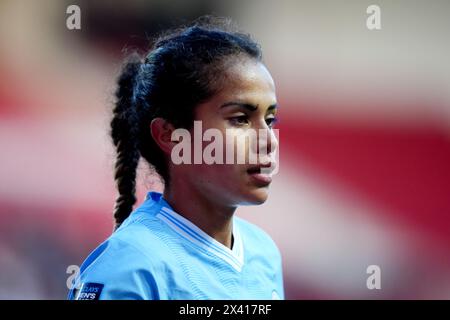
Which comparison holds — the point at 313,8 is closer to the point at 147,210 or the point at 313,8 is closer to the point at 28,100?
the point at 28,100

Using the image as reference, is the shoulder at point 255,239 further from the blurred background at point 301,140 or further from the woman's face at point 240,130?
the blurred background at point 301,140

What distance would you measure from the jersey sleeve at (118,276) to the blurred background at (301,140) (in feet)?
2.95

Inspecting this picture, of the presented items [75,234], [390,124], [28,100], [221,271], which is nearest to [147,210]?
[221,271]

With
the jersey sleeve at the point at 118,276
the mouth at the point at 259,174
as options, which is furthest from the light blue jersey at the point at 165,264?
the mouth at the point at 259,174

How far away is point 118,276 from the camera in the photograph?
2.58 ft

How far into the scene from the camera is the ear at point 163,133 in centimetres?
93

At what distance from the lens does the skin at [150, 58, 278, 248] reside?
0.88 meters

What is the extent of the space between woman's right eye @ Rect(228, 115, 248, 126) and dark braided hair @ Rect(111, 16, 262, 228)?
51 millimetres

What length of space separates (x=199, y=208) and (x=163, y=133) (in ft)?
0.43

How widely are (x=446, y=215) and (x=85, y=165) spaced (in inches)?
45.0

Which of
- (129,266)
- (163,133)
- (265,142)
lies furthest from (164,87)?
(129,266)

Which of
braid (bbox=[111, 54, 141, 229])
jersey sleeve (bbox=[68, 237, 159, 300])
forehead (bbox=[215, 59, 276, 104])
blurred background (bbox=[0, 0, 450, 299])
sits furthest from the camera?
blurred background (bbox=[0, 0, 450, 299])

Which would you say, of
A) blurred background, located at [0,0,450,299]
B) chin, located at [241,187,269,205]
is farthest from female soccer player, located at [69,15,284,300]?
blurred background, located at [0,0,450,299]

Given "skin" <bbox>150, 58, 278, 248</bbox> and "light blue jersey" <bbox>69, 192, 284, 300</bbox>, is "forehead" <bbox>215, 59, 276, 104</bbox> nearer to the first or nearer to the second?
"skin" <bbox>150, 58, 278, 248</bbox>
